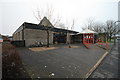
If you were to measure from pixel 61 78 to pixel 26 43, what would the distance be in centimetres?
951

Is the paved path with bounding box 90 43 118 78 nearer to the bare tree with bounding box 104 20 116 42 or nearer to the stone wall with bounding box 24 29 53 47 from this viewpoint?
the stone wall with bounding box 24 29 53 47

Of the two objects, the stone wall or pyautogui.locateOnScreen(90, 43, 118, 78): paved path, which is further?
the stone wall

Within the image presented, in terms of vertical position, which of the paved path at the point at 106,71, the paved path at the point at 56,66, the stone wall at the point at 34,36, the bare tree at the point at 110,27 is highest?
the bare tree at the point at 110,27

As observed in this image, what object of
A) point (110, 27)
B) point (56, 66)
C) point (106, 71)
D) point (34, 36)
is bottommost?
point (106, 71)

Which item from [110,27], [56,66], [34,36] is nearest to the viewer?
[56,66]

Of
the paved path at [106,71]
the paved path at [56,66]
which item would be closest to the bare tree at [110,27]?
the paved path at [106,71]

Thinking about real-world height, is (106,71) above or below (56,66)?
below

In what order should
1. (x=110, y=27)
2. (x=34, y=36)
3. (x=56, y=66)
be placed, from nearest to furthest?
(x=56, y=66)
(x=34, y=36)
(x=110, y=27)

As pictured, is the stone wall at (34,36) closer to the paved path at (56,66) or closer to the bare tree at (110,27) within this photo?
the paved path at (56,66)

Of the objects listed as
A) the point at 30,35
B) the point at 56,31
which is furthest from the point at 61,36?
the point at 30,35

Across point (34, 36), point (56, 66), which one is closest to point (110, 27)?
point (34, 36)

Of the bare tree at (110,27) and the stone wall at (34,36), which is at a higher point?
the bare tree at (110,27)

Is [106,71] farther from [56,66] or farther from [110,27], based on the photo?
[110,27]

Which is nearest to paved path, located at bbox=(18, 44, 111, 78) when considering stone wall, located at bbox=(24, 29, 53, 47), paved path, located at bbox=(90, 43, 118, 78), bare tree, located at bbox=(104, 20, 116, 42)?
paved path, located at bbox=(90, 43, 118, 78)
